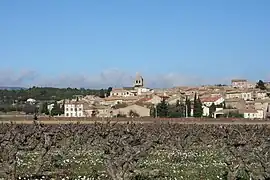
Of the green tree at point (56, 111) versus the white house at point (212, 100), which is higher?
the white house at point (212, 100)

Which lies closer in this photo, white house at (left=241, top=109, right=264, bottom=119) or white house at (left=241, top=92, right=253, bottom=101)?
white house at (left=241, top=109, right=264, bottom=119)

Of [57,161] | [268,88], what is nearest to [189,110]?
[268,88]

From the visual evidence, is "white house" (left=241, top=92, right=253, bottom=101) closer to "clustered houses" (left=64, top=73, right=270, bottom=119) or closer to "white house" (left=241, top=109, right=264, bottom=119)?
"clustered houses" (left=64, top=73, right=270, bottom=119)

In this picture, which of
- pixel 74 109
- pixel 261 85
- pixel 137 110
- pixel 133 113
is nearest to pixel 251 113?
pixel 137 110

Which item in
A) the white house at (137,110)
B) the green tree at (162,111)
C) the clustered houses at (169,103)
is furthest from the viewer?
the clustered houses at (169,103)

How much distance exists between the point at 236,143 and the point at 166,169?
3.56m

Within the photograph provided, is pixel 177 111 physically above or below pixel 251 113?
above

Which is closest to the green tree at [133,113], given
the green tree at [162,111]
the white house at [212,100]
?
the green tree at [162,111]

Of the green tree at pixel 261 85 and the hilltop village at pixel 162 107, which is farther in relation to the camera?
the green tree at pixel 261 85

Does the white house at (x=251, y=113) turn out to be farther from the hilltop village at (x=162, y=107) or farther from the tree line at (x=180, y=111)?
the tree line at (x=180, y=111)

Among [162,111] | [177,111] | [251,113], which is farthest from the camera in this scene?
[177,111]

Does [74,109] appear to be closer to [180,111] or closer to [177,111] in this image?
[177,111]

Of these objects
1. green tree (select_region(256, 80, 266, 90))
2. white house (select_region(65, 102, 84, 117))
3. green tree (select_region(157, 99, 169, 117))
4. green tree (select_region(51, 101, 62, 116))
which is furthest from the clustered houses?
green tree (select_region(256, 80, 266, 90))

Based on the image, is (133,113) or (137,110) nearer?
(133,113)
